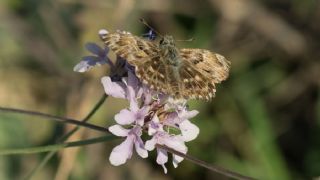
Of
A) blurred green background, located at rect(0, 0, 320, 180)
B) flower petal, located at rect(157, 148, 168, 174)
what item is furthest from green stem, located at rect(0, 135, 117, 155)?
blurred green background, located at rect(0, 0, 320, 180)

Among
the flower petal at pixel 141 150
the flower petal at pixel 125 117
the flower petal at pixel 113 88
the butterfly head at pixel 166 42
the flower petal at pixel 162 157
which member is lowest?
the flower petal at pixel 162 157

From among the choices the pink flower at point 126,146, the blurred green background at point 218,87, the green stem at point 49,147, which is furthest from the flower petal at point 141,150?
the blurred green background at point 218,87

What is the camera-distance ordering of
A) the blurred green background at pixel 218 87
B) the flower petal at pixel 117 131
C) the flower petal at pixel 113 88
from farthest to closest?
the blurred green background at pixel 218 87, the flower petal at pixel 113 88, the flower petal at pixel 117 131

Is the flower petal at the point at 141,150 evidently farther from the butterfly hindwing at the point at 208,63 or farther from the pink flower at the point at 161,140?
the butterfly hindwing at the point at 208,63

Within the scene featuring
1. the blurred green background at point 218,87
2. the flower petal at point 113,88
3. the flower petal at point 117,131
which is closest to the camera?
the flower petal at point 117,131

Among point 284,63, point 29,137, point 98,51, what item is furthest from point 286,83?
point 98,51

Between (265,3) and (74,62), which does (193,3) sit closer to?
(265,3)

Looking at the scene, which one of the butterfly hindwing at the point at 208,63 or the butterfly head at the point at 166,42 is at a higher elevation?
the butterfly head at the point at 166,42
